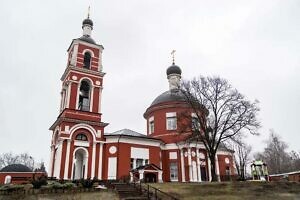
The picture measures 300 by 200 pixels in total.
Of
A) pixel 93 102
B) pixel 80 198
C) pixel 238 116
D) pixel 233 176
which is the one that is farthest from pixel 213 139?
pixel 80 198

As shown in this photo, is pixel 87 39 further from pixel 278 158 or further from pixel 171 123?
pixel 278 158

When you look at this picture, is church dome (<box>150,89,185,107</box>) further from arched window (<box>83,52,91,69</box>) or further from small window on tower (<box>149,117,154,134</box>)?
arched window (<box>83,52,91,69</box>)

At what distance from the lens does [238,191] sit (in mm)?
20266

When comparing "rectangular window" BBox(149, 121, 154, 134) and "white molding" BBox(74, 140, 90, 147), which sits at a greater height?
"rectangular window" BBox(149, 121, 154, 134)

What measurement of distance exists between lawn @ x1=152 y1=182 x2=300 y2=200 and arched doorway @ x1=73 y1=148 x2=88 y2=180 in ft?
32.8

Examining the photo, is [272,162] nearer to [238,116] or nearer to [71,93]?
[238,116]

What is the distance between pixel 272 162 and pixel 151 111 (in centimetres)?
3416

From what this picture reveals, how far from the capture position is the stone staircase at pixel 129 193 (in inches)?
717

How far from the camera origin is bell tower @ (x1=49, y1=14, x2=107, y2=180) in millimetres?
26109

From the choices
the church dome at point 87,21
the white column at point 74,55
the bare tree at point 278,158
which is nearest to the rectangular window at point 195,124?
the white column at point 74,55

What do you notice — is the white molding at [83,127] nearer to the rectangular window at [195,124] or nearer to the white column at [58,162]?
the white column at [58,162]

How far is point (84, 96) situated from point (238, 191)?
18.7 m

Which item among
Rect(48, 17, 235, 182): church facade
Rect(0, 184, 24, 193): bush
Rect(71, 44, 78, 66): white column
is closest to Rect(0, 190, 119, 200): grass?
Rect(0, 184, 24, 193): bush

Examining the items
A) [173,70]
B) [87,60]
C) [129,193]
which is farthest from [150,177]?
[173,70]
